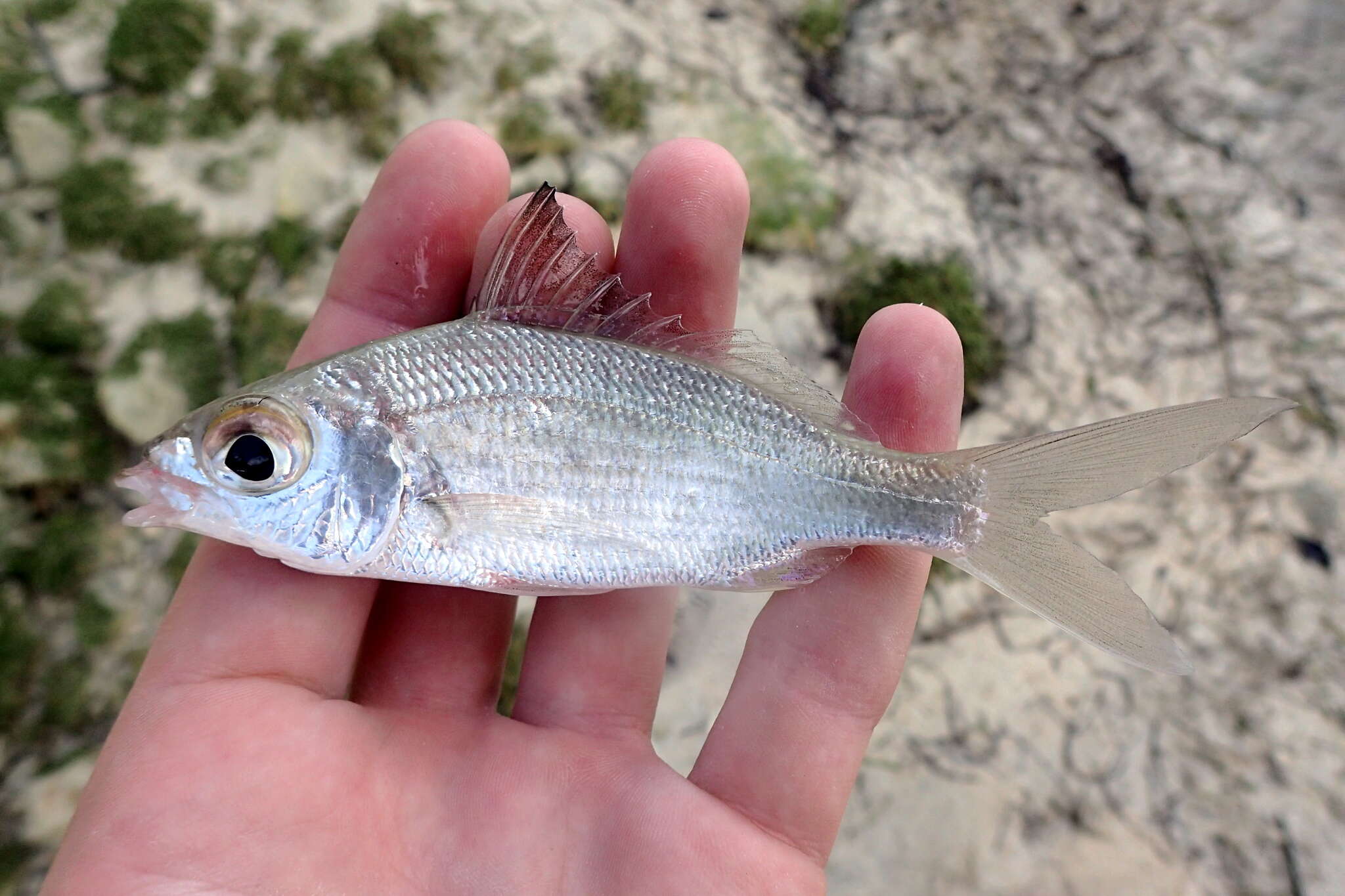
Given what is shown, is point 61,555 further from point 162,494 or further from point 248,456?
point 248,456

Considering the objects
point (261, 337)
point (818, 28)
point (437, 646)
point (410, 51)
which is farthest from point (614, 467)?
point (818, 28)

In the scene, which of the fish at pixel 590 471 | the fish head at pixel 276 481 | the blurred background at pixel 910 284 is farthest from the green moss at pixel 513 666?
the fish head at pixel 276 481

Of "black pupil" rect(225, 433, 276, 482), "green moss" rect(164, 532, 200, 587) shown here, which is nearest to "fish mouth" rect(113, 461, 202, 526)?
"black pupil" rect(225, 433, 276, 482)

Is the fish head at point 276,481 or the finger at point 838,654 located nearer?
the fish head at point 276,481

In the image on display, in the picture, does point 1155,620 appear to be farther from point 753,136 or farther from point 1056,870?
point 753,136

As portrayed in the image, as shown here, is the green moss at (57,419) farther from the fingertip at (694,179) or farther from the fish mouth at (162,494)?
the fingertip at (694,179)

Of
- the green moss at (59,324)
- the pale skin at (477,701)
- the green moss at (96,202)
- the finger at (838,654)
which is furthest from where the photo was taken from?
the green moss at (96,202)

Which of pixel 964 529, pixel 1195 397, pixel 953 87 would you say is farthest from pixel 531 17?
pixel 1195 397
